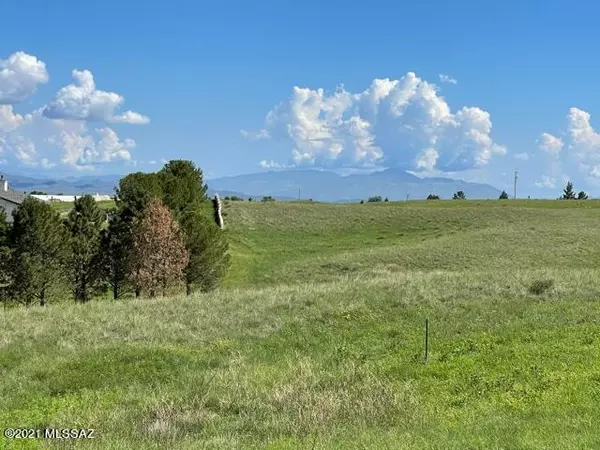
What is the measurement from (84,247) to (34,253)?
357 cm

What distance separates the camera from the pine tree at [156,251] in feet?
122

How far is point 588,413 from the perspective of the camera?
33.4 ft

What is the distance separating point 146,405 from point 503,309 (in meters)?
14.2

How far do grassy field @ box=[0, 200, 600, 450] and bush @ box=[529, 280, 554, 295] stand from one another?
Result: 0.28ft

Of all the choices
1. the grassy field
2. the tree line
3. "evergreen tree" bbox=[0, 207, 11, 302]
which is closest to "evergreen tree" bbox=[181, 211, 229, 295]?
the tree line

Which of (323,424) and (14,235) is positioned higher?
(14,235)

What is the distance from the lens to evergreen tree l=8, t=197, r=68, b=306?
119 feet

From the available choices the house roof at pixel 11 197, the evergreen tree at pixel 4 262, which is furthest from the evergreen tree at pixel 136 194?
the house roof at pixel 11 197

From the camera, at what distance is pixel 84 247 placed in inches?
1553

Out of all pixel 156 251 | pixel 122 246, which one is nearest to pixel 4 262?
pixel 122 246

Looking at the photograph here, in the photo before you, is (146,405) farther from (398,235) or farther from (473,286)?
(398,235)

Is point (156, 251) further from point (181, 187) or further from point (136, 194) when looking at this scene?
point (181, 187)

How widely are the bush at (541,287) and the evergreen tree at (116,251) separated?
2589 centimetres

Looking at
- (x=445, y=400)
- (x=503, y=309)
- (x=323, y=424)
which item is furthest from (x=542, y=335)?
(x=323, y=424)
